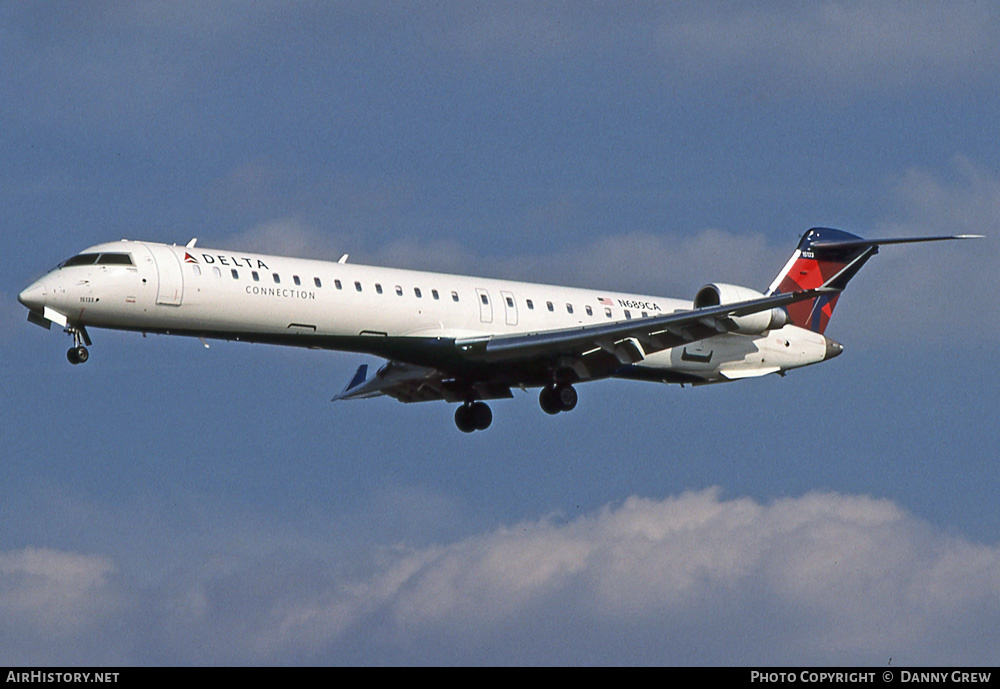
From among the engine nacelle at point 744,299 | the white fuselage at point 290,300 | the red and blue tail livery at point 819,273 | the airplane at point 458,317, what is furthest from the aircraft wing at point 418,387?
the red and blue tail livery at point 819,273

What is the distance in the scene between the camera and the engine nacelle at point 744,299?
116ft

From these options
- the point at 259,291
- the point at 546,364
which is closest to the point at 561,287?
the point at 546,364

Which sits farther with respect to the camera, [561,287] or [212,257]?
[561,287]

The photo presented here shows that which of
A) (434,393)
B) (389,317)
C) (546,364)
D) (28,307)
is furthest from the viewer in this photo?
(434,393)

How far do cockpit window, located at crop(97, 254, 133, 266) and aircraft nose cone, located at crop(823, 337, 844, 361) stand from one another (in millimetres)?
18001

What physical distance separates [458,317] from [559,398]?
11.4 ft

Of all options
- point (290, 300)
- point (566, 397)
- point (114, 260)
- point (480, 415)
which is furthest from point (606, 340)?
point (114, 260)

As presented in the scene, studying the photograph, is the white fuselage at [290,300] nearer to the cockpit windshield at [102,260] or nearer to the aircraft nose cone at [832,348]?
the cockpit windshield at [102,260]

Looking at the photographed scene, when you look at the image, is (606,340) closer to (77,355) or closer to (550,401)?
(550,401)

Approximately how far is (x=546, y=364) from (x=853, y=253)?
32.1 feet

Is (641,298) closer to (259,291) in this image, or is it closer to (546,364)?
(546,364)

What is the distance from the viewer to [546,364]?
35031mm

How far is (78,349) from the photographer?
99.1 feet

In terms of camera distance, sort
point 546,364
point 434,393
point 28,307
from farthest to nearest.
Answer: point 434,393 < point 546,364 < point 28,307
